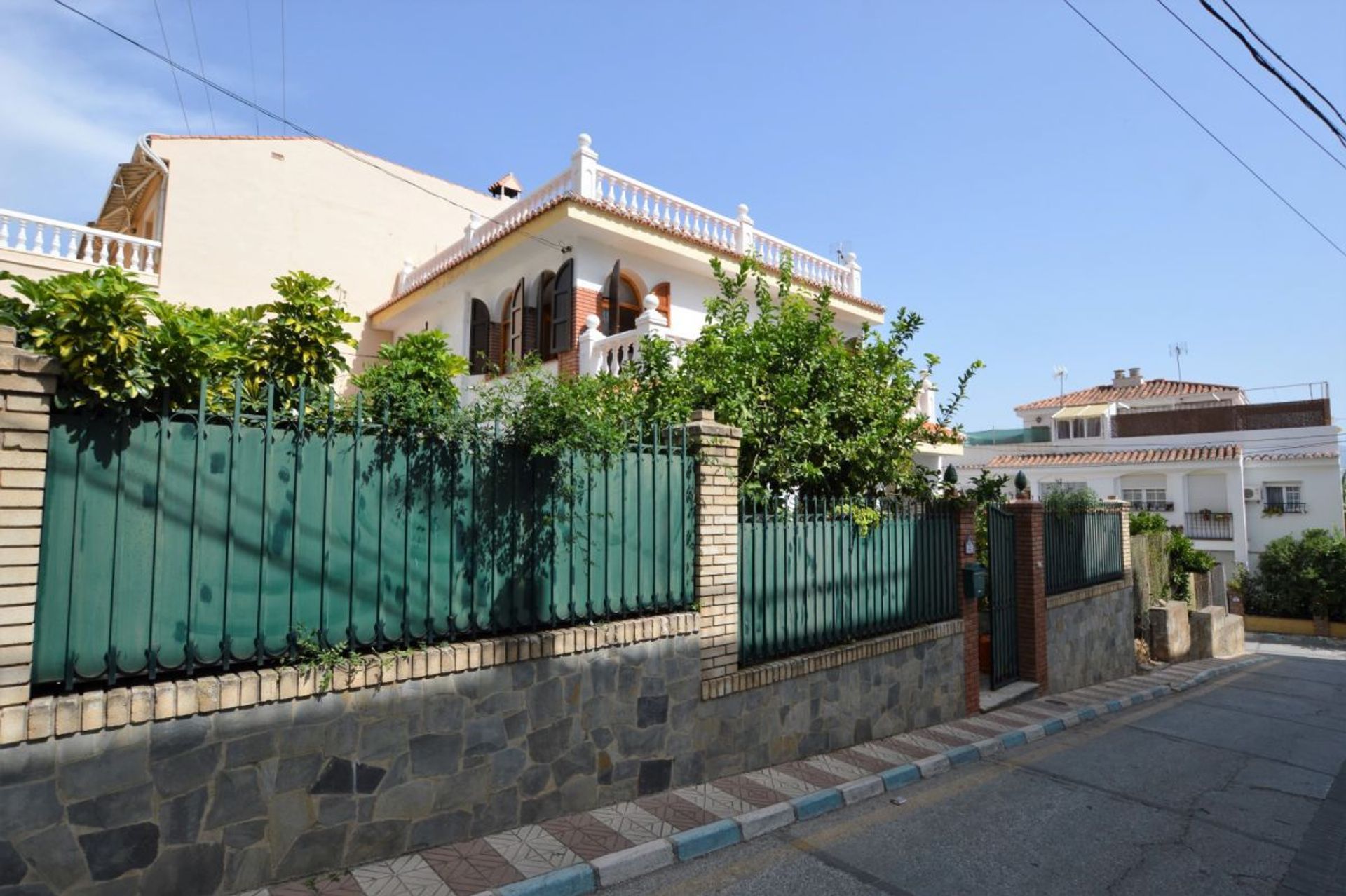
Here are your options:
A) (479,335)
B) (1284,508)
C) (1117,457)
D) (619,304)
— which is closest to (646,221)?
(619,304)

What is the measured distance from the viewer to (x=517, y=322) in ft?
45.2

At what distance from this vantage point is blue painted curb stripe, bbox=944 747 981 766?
7.27 metres

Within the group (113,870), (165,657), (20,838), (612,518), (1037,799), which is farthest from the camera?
(1037,799)

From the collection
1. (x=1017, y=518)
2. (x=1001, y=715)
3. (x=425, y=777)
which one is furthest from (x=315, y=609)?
(x=1017, y=518)

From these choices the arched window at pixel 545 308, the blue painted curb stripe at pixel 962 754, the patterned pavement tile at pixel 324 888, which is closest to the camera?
the patterned pavement tile at pixel 324 888

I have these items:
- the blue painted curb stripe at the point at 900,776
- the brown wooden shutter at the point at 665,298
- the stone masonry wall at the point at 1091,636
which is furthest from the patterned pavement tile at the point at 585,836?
the brown wooden shutter at the point at 665,298

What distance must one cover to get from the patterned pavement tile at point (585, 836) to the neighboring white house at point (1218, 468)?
3038 cm

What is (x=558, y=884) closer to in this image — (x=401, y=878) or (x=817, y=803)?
(x=401, y=878)

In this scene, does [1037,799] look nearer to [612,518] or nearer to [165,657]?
[612,518]

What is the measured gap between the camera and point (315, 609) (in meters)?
4.15

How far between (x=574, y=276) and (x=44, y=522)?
31.7 feet

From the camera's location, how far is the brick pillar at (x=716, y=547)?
6.09m

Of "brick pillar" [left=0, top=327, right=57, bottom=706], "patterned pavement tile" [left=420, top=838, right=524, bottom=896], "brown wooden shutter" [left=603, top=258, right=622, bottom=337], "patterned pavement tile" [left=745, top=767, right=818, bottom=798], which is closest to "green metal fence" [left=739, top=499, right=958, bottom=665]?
"patterned pavement tile" [left=745, top=767, right=818, bottom=798]

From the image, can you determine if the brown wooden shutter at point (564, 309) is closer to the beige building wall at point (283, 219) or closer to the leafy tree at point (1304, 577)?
the beige building wall at point (283, 219)
